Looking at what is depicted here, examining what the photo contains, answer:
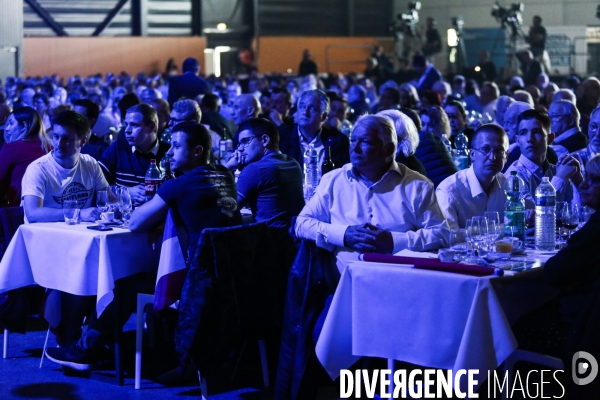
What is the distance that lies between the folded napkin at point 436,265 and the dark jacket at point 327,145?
2767 millimetres

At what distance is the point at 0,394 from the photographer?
166 inches

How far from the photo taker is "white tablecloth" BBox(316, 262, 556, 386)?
3.11 m

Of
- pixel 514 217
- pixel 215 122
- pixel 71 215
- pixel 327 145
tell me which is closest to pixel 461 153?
pixel 327 145

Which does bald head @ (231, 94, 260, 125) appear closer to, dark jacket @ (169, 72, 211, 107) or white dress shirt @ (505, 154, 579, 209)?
dark jacket @ (169, 72, 211, 107)

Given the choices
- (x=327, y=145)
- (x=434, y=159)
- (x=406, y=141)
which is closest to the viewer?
(x=406, y=141)

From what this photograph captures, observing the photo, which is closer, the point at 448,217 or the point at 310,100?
the point at 448,217

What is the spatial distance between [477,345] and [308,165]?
302cm

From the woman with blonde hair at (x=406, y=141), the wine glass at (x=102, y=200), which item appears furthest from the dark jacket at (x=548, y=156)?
the wine glass at (x=102, y=200)

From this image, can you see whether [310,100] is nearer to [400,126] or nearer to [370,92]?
[400,126]

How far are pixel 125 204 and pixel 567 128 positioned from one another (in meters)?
3.24

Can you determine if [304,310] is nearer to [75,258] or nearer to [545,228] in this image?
[545,228]

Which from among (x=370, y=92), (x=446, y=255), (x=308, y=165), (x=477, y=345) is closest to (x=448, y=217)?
(x=446, y=255)

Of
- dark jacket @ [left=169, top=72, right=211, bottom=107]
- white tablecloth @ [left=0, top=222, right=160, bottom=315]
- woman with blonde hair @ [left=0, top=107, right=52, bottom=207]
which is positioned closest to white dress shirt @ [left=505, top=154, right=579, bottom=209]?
white tablecloth @ [left=0, top=222, right=160, bottom=315]

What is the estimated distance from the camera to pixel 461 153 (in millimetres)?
6664
